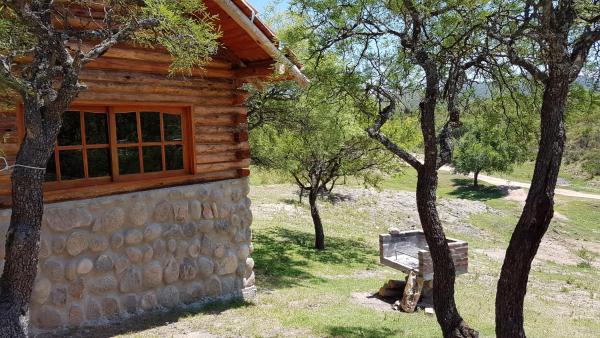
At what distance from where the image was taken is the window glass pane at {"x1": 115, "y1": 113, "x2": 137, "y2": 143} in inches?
281

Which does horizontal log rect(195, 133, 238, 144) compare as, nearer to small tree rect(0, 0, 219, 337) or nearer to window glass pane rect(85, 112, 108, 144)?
window glass pane rect(85, 112, 108, 144)

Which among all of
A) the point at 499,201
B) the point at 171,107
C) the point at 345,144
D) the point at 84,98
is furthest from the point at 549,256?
the point at 84,98

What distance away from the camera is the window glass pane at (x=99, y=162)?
6840mm

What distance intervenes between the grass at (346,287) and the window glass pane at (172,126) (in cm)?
280

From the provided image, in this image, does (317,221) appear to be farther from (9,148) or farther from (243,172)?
(9,148)

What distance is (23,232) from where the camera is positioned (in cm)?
415

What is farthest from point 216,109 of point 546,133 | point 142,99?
point 546,133

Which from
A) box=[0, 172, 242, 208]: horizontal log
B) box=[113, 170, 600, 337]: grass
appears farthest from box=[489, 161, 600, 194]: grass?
box=[0, 172, 242, 208]: horizontal log

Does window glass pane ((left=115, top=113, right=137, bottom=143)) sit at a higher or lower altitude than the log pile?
higher

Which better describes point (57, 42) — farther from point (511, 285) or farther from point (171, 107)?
point (511, 285)

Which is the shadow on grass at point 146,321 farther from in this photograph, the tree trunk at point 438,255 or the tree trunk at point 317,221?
the tree trunk at point 317,221

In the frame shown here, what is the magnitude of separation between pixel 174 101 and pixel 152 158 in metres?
0.96

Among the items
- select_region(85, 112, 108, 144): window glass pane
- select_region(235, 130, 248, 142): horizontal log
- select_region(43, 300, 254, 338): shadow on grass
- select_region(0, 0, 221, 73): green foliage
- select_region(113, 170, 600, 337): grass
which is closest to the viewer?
select_region(0, 0, 221, 73): green foliage

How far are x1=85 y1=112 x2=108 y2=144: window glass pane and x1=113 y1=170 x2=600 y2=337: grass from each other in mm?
2726
